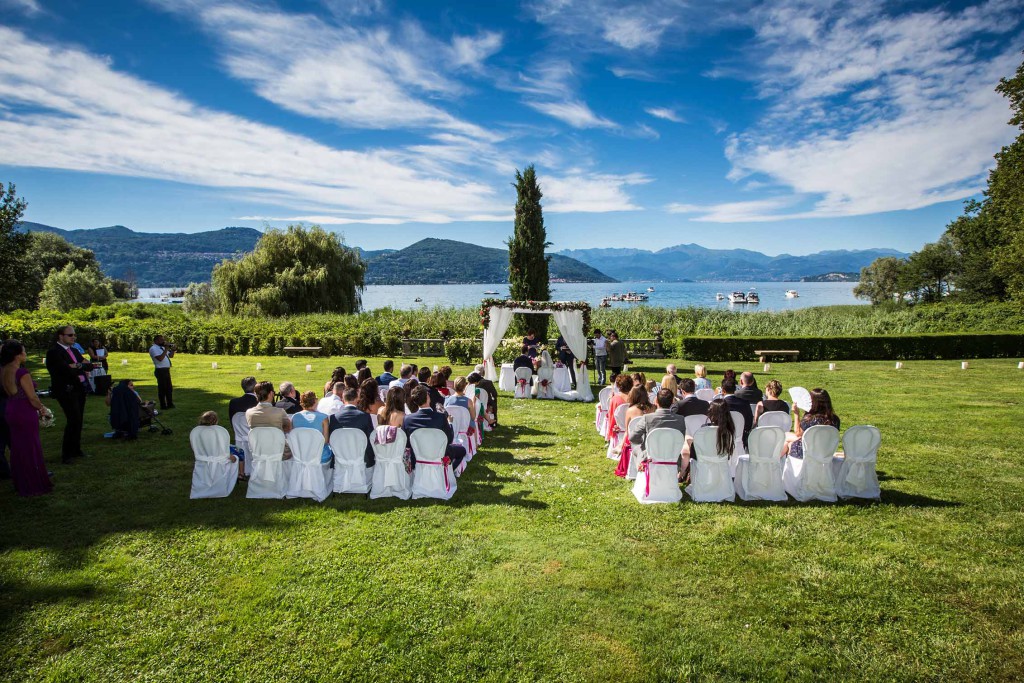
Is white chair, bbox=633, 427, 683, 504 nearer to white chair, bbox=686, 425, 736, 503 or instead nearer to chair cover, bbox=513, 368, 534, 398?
white chair, bbox=686, 425, 736, 503

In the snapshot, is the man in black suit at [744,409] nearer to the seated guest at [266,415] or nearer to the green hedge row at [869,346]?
the seated guest at [266,415]

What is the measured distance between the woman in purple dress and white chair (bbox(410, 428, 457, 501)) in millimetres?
4700

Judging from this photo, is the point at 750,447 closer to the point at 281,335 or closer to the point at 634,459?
the point at 634,459

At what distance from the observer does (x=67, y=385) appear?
315 inches

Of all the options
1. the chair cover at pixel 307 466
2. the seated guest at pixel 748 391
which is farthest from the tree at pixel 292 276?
the seated guest at pixel 748 391

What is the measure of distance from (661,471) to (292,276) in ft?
95.9

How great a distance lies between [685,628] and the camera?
4121mm

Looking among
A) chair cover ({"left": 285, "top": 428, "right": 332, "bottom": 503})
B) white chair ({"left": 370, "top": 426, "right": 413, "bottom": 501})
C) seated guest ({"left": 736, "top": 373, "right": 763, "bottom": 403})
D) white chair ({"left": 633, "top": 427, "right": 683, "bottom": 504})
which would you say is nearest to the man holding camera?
chair cover ({"left": 285, "top": 428, "right": 332, "bottom": 503})

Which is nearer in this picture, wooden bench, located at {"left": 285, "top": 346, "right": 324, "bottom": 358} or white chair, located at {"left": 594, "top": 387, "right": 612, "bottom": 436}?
white chair, located at {"left": 594, "top": 387, "right": 612, "bottom": 436}

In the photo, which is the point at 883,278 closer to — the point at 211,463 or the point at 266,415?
the point at 266,415

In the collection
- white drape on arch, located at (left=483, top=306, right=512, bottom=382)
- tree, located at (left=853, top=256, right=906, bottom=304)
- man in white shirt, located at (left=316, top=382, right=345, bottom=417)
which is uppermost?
tree, located at (left=853, top=256, right=906, bottom=304)

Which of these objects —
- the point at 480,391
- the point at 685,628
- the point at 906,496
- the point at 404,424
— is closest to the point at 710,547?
the point at 685,628

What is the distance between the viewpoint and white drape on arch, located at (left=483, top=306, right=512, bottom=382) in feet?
51.6

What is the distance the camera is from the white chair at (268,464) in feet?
21.9
